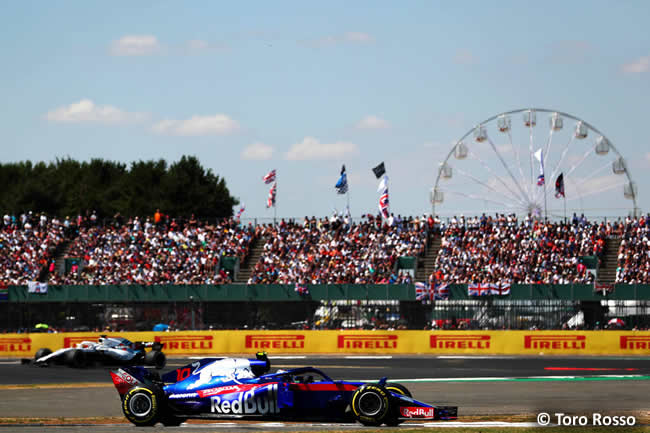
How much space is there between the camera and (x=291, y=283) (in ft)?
153

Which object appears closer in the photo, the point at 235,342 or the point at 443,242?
the point at 235,342

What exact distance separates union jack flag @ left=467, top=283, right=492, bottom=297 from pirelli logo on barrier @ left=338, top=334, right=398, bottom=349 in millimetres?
6446

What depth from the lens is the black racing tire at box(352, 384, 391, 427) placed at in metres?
17.0

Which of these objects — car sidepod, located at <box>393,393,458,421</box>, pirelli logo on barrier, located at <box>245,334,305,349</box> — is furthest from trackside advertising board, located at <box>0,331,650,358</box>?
car sidepod, located at <box>393,393,458,421</box>

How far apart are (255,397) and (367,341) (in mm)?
22208

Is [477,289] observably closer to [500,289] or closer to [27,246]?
[500,289]

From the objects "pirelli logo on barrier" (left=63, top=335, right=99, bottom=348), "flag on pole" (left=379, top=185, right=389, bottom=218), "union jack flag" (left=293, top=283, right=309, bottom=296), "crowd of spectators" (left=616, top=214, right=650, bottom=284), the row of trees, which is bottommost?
"pirelli logo on barrier" (left=63, top=335, right=99, bottom=348)

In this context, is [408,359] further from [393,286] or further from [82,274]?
[82,274]

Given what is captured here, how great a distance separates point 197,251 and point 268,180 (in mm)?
9108

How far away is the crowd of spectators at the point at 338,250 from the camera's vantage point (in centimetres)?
4775

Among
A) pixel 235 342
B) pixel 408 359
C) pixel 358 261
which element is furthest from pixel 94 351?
pixel 358 261

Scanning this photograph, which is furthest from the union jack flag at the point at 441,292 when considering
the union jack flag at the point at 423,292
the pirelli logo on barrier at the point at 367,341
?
the pirelli logo on barrier at the point at 367,341

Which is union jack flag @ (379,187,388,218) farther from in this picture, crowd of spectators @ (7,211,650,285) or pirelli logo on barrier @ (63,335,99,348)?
pirelli logo on barrier @ (63,335,99,348)

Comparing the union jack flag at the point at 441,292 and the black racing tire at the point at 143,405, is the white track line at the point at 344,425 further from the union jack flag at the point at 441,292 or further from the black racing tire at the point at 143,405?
the union jack flag at the point at 441,292
